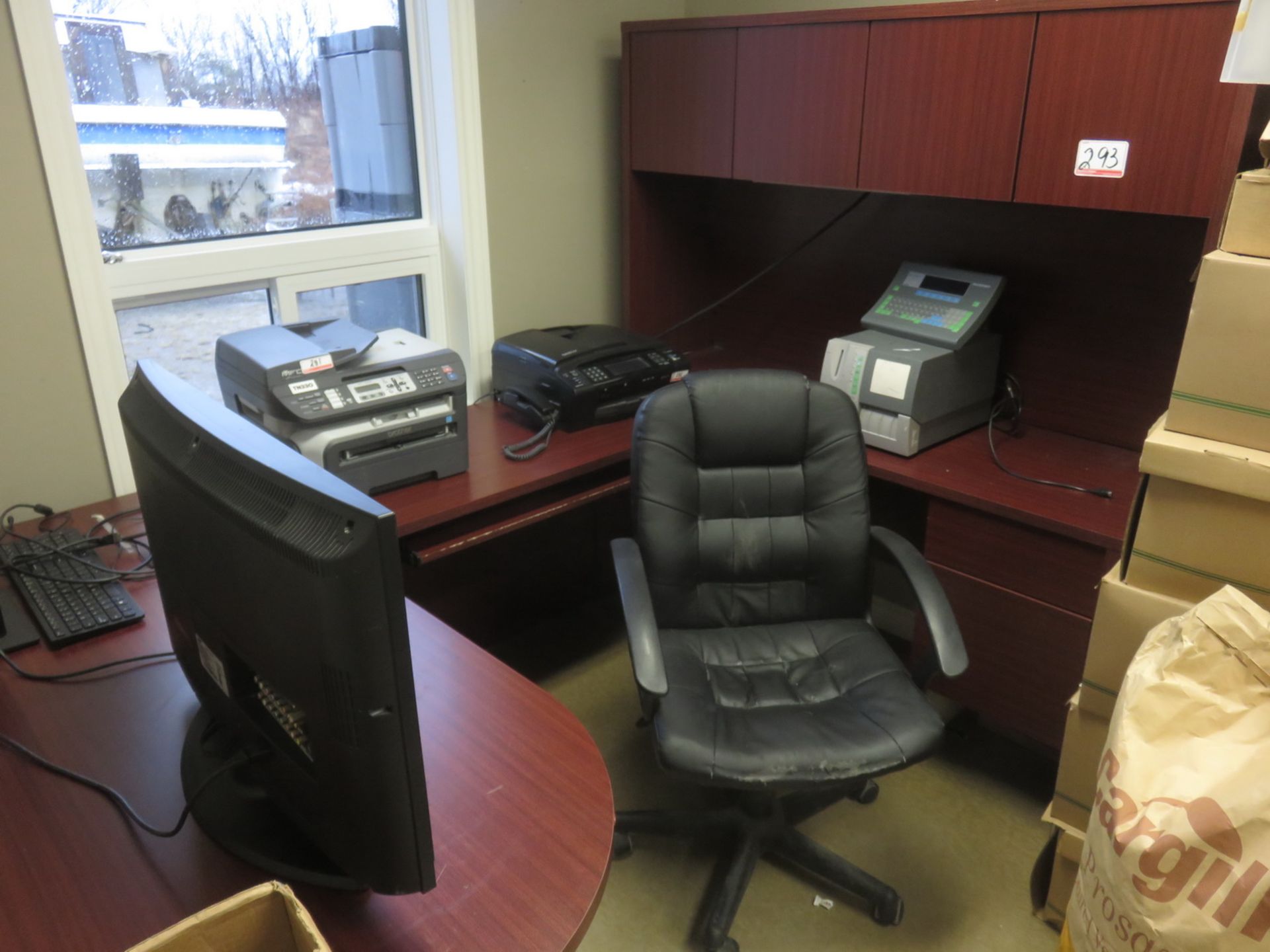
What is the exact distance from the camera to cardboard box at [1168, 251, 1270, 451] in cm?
132

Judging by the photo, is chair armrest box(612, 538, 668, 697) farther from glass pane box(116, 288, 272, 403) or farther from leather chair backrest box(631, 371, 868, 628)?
glass pane box(116, 288, 272, 403)

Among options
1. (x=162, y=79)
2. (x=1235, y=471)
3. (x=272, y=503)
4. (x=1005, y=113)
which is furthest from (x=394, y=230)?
(x=1235, y=471)

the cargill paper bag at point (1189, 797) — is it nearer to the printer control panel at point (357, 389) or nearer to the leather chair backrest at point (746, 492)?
the leather chair backrest at point (746, 492)

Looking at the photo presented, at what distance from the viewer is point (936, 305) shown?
2186 millimetres

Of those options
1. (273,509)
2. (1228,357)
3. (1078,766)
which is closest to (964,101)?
(1228,357)

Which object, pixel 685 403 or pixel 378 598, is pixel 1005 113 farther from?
pixel 378 598

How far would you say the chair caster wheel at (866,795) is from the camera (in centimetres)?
213

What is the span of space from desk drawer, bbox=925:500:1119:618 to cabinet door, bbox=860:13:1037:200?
684 millimetres

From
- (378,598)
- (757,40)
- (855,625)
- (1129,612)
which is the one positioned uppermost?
(757,40)

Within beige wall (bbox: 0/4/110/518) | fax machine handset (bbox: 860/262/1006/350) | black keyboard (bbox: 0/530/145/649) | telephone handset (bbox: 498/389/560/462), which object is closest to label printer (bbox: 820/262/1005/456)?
fax machine handset (bbox: 860/262/1006/350)

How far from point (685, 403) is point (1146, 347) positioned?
1092 millimetres

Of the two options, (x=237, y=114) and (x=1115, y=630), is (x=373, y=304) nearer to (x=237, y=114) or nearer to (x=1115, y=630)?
(x=237, y=114)

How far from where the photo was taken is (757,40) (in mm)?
2213

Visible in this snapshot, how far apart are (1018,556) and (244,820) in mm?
1530
